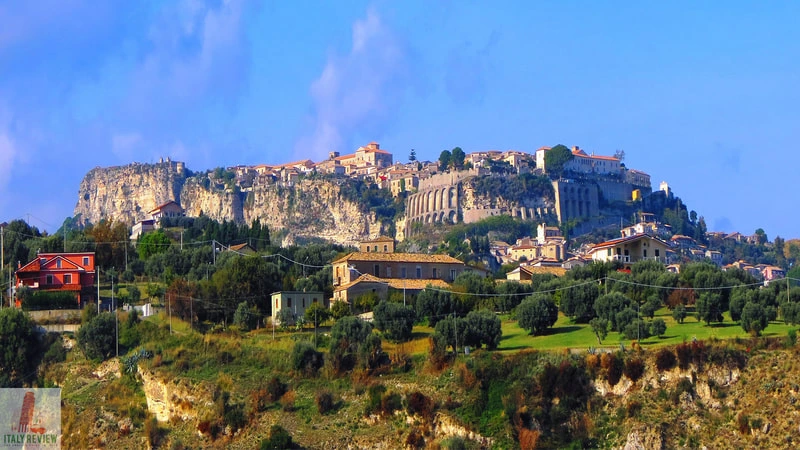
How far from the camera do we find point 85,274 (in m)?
78.4

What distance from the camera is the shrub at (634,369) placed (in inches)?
2142

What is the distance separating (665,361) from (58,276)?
128 feet

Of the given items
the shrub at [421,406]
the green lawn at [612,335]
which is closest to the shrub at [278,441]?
the shrub at [421,406]

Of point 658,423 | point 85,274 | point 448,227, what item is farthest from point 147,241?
point 448,227

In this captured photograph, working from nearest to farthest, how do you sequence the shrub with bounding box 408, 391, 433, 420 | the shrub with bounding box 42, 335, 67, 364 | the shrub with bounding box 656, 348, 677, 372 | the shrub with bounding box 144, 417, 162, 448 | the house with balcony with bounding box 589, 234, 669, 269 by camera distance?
1. the shrub with bounding box 656, 348, 677, 372
2. the shrub with bounding box 408, 391, 433, 420
3. the shrub with bounding box 144, 417, 162, 448
4. the shrub with bounding box 42, 335, 67, 364
5. the house with balcony with bounding box 589, 234, 669, 269

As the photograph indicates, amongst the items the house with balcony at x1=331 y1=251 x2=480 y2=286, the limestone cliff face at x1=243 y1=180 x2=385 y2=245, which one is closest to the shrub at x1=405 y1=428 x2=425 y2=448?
the house with balcony at x1=331 y1=251 x2=480 y2=286

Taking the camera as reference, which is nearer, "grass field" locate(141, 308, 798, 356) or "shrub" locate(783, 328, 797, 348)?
"shrub" locate(783, 328, 797, 348)

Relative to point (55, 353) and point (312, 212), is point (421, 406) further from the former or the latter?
point (312, 212)

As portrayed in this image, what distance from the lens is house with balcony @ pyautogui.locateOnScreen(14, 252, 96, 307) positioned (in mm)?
76812

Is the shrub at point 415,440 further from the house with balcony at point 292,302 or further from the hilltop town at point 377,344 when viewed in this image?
the house with balcony at point 292,302

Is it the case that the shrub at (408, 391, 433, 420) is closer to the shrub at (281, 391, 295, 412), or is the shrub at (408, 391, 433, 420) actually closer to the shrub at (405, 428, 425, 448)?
the shrub at (405, 428, 425, 448)

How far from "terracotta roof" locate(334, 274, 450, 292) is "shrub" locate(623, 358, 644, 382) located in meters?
20.2

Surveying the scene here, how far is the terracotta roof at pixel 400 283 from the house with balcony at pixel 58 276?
15007mm

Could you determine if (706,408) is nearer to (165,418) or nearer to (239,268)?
(165,418)
